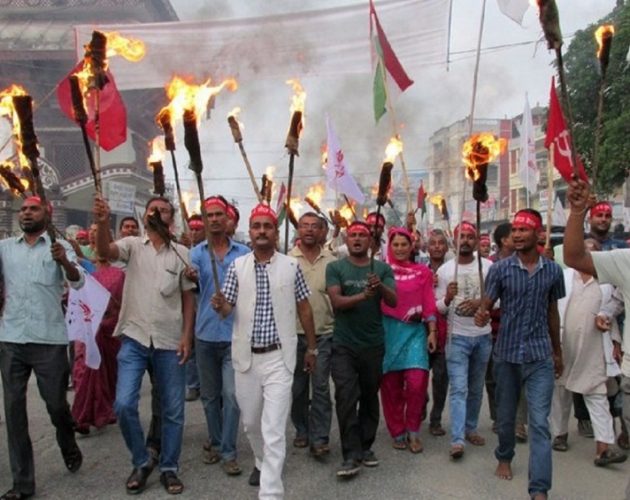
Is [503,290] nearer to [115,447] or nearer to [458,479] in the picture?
[458,479]

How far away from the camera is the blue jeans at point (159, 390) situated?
14.7 feet

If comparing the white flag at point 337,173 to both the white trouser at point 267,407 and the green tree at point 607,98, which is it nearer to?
the white trouser at point 267,407

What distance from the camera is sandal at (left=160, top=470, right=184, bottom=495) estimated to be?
4.48m

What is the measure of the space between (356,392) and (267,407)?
102 cm

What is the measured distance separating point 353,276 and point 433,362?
5.12 ft

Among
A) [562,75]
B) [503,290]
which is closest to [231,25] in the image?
[503,290]

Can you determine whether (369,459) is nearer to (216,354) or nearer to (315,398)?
(315,398)

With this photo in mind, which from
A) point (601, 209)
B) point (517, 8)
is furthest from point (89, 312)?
point (601, 209)

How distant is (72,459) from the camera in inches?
188

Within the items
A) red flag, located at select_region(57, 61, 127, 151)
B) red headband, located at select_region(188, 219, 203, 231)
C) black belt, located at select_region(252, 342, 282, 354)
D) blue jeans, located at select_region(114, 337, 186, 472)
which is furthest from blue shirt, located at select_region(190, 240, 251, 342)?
red flag, located at select_region(57, 61, 127, 151)

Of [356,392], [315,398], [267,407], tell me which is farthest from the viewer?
[315,398]

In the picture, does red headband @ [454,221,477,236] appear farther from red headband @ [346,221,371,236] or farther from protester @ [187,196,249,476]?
protester @ [187,196,249,476]

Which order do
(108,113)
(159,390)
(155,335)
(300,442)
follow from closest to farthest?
(155,335) < (159,390) < (300,442) < (108,113)

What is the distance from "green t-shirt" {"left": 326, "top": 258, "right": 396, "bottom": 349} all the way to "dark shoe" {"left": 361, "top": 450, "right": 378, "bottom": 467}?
2.86ft
